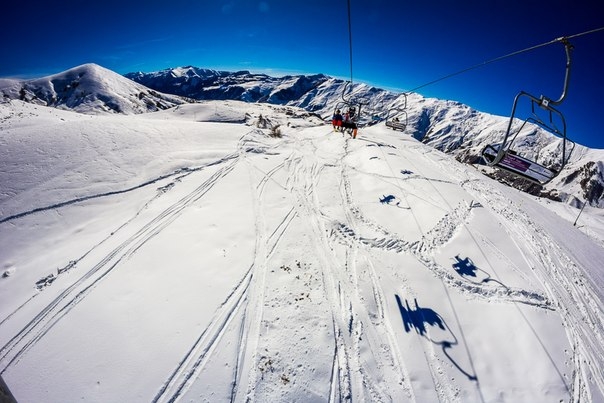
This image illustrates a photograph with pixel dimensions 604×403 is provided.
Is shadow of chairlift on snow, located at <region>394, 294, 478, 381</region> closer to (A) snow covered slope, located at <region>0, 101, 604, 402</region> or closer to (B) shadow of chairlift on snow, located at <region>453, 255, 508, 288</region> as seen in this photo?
(A) snow covered slope, located at <region>0, 101, 604, 402</region>

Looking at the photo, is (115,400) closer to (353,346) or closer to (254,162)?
(353,346)

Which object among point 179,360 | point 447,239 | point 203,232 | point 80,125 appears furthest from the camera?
point 80,125

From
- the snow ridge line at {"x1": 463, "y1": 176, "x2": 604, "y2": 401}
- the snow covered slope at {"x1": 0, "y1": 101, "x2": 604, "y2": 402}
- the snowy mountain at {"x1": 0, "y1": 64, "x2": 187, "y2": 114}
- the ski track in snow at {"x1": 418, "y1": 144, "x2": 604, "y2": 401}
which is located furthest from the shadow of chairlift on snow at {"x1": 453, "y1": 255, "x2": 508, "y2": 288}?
the snowy mountain at {"x1": 0, "y1": 64, "x2": 187, "y2": 114}

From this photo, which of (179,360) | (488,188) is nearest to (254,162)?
(179,360)

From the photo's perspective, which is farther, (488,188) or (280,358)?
(488,188)

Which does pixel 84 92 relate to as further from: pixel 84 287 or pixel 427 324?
pixel 427 324

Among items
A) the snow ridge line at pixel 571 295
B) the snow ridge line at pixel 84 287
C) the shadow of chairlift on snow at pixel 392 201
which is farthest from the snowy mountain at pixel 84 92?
the snow ridge line at pixel 571 295

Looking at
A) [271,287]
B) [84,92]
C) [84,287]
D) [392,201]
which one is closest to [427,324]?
[271,287]

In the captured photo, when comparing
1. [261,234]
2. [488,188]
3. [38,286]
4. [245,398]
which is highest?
[488,188]
